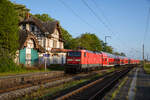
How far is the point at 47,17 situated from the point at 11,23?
42.5 metres

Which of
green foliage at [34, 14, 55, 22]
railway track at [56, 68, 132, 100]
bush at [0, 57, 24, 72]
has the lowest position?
railway track at [56, 68, 132, 100]

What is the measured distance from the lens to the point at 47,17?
64938 mm

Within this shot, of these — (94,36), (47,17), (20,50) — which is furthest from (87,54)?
(94,36)

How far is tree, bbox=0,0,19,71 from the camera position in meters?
21.6

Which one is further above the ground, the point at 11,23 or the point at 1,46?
the point at 11,23

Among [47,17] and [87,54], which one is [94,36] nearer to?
[47,17]

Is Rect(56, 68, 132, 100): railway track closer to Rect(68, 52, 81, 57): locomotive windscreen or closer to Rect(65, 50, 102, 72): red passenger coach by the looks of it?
Rect(65, 50, 102, 72): red passenger coach

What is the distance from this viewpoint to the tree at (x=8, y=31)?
2158 cm

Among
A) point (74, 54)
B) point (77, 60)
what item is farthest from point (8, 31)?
point (77, 60)

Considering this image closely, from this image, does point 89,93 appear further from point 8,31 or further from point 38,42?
point 38,42

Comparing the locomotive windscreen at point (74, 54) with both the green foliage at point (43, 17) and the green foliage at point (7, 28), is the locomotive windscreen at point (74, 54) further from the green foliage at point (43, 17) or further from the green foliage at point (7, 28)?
the green foliage at point (43, 17)

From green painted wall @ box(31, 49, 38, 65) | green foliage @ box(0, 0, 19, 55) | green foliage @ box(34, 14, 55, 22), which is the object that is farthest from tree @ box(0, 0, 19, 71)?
green foliage @ box(34, 14, 55, 22)

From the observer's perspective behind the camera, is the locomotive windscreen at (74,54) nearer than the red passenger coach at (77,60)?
No

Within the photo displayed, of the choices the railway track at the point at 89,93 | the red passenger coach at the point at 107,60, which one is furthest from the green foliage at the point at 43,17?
the railway track at the point at 89,93
